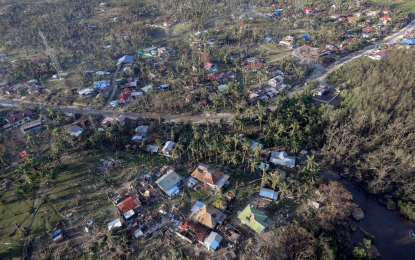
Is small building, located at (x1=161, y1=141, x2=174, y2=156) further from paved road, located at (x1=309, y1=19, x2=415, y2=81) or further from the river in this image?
paved road, located at (x1=309, y1=19, x2=415, y2=81)

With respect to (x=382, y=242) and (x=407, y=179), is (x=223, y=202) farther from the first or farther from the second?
(x=407, y=179)

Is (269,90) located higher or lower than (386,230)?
higher

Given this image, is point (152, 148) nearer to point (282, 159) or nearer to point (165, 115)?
→ point (165, 115)

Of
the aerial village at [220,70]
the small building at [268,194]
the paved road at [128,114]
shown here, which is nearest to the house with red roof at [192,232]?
the small building at [268,194]

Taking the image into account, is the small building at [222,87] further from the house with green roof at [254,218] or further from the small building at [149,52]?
the small building at [149,52]

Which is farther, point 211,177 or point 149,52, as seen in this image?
point 149,52

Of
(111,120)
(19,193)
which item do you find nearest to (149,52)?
(111,120)

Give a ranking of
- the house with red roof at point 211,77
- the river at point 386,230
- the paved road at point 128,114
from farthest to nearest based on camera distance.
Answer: the house with red roof at point 211,77 → the paved road at point 128,114 → the river at point 386,230
